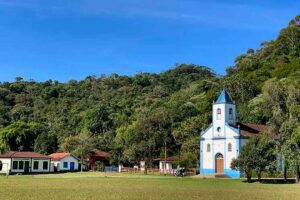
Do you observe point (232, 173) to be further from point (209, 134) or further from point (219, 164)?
point (209, 134)

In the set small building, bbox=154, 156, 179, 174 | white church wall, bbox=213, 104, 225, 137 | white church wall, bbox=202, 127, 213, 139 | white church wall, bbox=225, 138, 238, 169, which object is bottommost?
small building, bbox=154, 156, 179, 174

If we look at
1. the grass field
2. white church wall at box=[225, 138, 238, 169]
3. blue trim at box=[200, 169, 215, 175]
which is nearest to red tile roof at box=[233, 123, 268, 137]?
white church wall at box=[225, 138, 238, 169]

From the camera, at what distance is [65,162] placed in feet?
240

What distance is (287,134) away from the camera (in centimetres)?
4141

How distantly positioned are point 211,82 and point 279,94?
150ft

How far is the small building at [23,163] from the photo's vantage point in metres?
66.5

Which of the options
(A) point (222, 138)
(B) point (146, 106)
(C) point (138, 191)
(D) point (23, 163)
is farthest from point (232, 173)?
(B) point (146, 106)

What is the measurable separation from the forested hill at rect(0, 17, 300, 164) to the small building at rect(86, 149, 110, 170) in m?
3.31

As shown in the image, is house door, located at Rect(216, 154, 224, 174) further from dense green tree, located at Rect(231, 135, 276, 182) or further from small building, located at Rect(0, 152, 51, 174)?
small building, located at Rect(0, 152, 51, 174)

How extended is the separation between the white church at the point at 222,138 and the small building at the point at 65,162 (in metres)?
24.9

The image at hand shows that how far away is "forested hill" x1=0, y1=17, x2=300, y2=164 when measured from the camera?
68750 mm

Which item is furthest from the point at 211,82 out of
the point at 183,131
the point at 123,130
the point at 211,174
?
the point at 211,174

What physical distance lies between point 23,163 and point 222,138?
103 ft

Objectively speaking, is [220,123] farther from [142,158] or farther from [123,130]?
[123,130]
